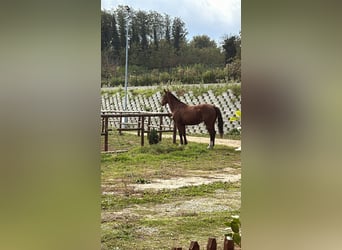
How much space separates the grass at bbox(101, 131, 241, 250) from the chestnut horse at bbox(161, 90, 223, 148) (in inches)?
4.6

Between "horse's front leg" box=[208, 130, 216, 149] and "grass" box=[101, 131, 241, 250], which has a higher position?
"horse's front leg" box=[208, 130, 216, 149]

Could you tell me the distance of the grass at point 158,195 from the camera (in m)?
2.57

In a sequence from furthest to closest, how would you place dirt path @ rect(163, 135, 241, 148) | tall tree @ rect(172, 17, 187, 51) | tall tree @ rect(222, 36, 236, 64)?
dirt path @ rect(163, 135, 241, 148)
tall tree @ rect(172, 17, 187, 51)
tall tree @ rect(222, 36, 236, 64)

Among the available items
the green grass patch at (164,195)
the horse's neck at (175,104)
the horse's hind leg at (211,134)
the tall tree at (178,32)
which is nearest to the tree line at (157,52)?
the tall tree at (178,32)

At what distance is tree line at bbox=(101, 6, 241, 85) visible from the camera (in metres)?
2.42

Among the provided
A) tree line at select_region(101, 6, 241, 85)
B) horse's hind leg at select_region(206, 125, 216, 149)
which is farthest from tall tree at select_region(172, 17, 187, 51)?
horse's hind leg at select_region(206, 125, 216, 149)

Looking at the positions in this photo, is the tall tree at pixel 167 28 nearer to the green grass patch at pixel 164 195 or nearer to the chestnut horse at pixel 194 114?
the chestnut horse at pixel 194 114

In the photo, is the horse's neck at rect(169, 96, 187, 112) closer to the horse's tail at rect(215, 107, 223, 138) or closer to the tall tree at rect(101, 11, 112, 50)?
the horse's tail at rect(215, 107, 223, 138)

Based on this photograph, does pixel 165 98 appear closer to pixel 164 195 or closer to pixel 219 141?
pixel 219 141
